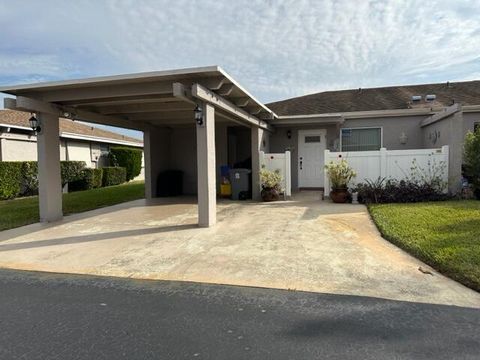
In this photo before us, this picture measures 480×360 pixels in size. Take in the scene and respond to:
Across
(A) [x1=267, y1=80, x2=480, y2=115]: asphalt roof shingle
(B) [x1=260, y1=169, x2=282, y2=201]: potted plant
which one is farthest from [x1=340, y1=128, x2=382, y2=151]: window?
(B) [x1=260, y1=169, x2=282, y2=201]: potted plant

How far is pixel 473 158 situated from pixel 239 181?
21.8 feet

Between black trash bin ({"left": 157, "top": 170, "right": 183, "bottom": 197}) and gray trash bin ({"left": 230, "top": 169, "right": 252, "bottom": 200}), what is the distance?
10.0ft

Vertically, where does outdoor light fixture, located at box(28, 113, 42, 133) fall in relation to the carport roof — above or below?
below

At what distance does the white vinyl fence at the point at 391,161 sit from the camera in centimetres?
1052

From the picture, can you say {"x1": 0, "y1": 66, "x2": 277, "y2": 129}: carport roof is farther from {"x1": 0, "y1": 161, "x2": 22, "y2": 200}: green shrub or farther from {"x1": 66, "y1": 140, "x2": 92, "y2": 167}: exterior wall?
{"x1": 66, "y1": 140, "x2": 92, "y2": 167}: exterior wall

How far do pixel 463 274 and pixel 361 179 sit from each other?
270 inches

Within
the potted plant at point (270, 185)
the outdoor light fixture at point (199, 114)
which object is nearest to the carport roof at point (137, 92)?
the outdoor light fixture at point (199, 114)

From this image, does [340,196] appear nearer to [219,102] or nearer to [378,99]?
[219,102]

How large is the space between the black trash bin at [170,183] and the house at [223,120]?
0.80 ft

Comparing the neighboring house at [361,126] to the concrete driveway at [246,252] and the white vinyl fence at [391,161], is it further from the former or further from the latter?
the concrete driveway at [246,252]

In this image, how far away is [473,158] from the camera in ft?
30.9

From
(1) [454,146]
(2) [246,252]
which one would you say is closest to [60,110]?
(2) [246,252]

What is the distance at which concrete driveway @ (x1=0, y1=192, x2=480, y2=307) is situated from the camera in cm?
448

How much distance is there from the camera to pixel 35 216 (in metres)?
9.68
